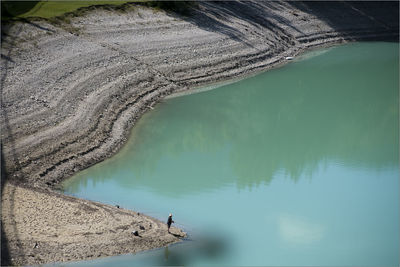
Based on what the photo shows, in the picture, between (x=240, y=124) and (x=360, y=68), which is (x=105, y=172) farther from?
(x=360, y=68)

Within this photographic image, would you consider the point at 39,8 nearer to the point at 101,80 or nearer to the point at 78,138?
the point at 101,80

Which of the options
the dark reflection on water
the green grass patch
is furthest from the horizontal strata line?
the green grass patch

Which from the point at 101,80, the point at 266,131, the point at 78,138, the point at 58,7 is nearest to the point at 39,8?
the point at 58,7

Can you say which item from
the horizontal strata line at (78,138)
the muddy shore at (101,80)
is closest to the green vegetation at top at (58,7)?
the muddy shore at (101,80)

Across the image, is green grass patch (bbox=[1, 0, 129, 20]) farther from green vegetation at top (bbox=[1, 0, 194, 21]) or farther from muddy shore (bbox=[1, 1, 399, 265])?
muddy shore (bbox=[1, 1, 399, 265])

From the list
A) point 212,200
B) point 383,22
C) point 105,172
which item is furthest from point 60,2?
point 383,22
